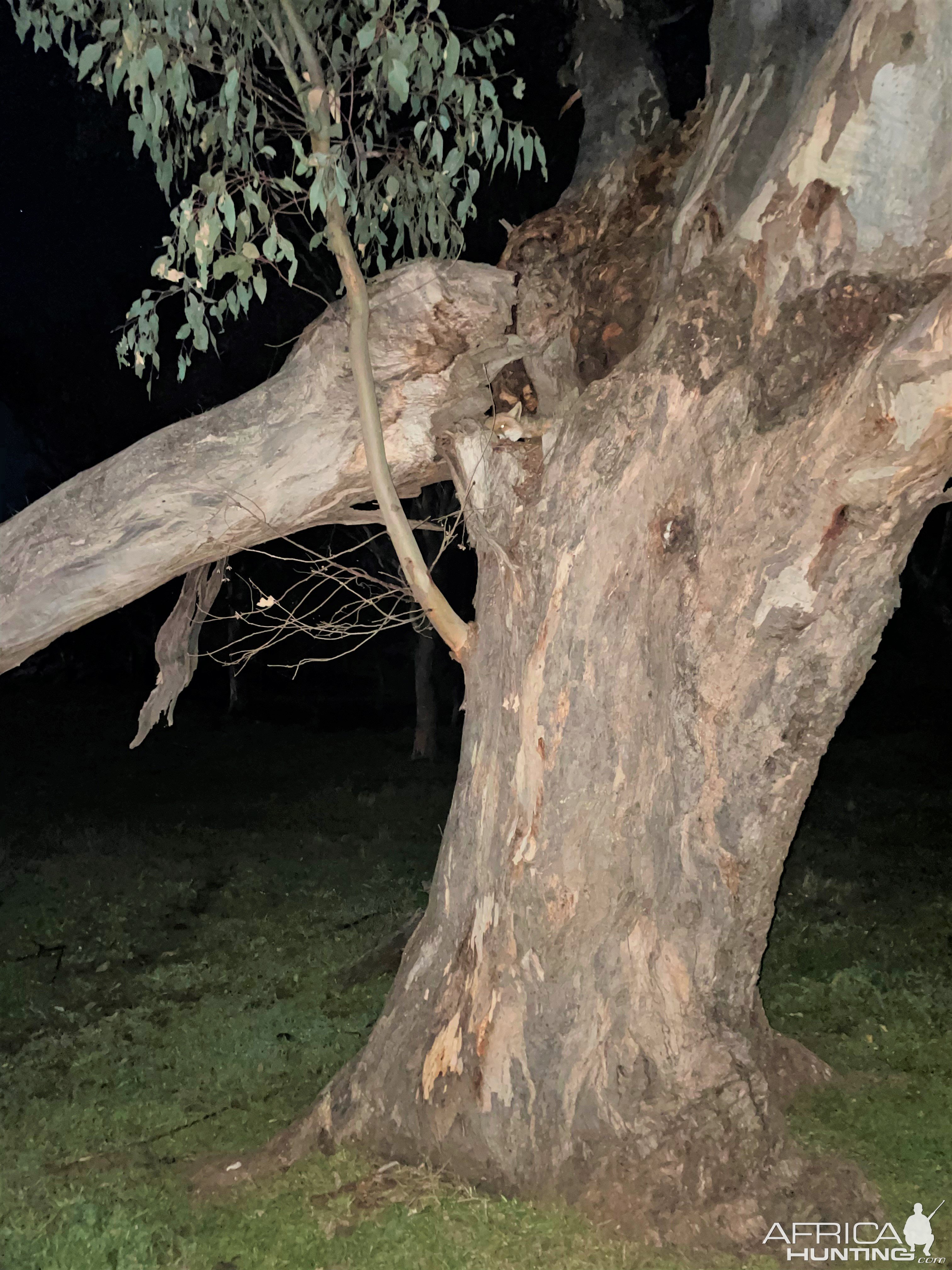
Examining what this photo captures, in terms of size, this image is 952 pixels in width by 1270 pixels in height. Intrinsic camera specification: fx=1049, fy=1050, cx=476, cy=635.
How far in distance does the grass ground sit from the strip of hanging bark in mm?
2015

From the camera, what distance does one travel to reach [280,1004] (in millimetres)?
6703

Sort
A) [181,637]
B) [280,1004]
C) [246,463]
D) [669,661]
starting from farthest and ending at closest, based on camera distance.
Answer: [280,1004]
[181,637]
[246,463]
[669,661]

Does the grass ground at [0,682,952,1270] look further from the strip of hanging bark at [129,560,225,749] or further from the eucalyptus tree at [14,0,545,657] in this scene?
the eucalyptus tree at [14,0,545,657]

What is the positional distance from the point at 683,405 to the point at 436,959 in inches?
100

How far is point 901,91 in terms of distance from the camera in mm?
3510

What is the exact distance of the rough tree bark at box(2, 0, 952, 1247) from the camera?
12.3 feet

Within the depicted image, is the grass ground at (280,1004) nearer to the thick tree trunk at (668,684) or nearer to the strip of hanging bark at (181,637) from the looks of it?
the thick tree trunk at (668,684)

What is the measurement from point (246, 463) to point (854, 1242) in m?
3.87

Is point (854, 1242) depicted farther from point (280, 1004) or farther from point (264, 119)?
point (264, 119)

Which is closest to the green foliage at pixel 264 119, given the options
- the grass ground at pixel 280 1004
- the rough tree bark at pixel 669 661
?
the rough tree bark at pixel 669 661

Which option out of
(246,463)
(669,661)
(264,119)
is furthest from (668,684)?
(264,119)

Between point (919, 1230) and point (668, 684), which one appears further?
A: point (668, 684)

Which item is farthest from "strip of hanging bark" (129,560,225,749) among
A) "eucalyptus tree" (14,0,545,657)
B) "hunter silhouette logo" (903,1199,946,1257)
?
"hunter silhouette logo" (903,1199,946,1257)

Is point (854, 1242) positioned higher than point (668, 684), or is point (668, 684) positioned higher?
point (668, 684)
